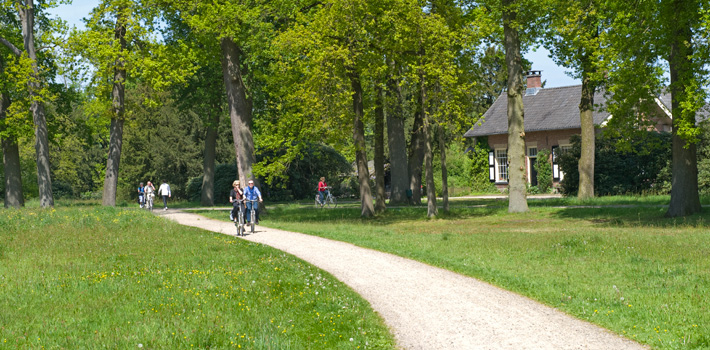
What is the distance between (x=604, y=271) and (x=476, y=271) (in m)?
2.15

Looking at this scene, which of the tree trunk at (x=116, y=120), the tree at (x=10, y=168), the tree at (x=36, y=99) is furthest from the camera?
the tree at (x=10, y=168)

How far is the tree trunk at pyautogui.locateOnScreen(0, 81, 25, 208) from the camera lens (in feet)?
116

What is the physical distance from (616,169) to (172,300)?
30417 millimetres

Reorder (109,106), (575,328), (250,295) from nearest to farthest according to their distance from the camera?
(575,328), (250,295), (109,106)

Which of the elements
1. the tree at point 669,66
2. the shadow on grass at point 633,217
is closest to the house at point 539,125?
the shadow on grass at point 633,217

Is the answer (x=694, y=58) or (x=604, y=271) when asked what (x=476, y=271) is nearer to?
(x=604, y=271)

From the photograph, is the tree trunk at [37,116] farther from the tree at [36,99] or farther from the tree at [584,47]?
the tree at [584,47]

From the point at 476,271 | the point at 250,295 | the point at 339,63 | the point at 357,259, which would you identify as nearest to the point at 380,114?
the point at 339,63

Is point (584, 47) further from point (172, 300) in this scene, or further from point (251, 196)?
point (172, 300)

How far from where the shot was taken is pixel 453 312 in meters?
8.93

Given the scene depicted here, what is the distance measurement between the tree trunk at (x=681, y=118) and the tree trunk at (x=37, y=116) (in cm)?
2497

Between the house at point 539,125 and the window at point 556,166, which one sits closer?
the window at point 556,166

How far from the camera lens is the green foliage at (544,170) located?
44750 millimetres

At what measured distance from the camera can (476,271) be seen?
1234 cm
